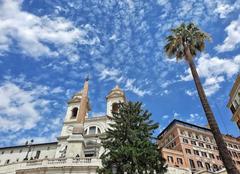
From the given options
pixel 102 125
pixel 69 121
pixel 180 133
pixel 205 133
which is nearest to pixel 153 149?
pixel 102 125

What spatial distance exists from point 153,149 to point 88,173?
35.1 feet

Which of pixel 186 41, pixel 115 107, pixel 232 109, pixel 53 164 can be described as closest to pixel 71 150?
pixel 53 164

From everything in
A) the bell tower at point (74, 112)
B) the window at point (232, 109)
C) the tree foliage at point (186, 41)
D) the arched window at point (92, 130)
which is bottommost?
the window at point (232, 109)

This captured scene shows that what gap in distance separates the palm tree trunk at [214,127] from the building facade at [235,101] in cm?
1475

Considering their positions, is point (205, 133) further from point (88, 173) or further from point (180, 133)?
point (88, 173)

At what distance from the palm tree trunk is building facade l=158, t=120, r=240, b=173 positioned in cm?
4361

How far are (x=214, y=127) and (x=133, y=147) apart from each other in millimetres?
8830

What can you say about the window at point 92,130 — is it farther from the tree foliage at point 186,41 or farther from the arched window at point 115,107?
the tree foliage at point 186,41

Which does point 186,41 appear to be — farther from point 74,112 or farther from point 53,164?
point 74,112

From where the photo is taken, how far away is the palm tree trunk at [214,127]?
1510 cm

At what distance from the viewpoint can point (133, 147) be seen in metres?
23.0

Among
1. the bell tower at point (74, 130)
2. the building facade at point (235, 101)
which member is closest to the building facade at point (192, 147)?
the bell tower at point (74, 130)

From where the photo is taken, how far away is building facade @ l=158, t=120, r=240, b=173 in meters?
63.2

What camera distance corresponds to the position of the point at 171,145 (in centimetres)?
7225
